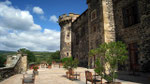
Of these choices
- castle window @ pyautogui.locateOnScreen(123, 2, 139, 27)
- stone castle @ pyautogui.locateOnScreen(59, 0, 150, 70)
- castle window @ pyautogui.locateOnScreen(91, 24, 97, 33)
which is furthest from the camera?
castle window @ pyautogui.locateOnScreen(91, 24, 97, 33)

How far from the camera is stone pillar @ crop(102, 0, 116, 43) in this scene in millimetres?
11879

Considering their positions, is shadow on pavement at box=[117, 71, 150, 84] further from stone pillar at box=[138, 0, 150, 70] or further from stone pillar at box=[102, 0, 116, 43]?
stone pillar at box=[102, 0, 116, 43]

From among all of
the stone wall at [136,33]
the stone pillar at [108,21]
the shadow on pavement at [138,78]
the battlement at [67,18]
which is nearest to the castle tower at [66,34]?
the battlement at [67,18]

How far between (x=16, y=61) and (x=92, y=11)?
10575mm

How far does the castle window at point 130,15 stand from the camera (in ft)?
32.4

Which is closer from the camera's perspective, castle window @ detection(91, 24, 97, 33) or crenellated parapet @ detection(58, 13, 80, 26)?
castle window @ detection(91, 24, 97, 33)

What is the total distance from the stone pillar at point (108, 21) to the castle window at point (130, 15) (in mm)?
1577

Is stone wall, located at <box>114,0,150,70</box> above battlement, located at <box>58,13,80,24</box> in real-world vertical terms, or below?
below

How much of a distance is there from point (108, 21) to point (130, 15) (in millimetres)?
2384

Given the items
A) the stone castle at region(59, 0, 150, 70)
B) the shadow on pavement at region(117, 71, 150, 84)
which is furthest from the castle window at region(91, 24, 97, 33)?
the shadow on pavement at region(117, 71, 150, 84)

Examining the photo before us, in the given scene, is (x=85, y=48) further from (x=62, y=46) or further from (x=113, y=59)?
(x=113, y=59)

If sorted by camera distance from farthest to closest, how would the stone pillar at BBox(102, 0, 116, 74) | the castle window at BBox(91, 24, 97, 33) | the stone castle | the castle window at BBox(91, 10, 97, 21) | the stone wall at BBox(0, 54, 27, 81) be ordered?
1. the castle window at BBox(91, 10, 97, 21)
2. the castle window at BBox(91, 24, 97, 33)
3. the stone pillar at BBox(102, 0, 116, 74)
4. the stone castle
5. the stone wall at BBox(0, 54, 27, 81)

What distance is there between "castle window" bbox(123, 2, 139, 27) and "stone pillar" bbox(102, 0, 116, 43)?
1.58 m

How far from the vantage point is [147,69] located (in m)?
8.41
